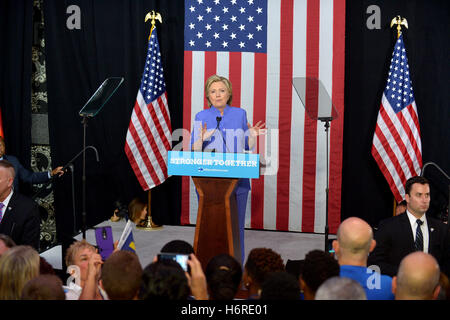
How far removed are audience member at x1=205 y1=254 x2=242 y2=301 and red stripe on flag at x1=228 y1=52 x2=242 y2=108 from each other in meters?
4.19

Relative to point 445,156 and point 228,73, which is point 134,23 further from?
point 445,156

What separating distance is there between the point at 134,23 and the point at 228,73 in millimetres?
1329

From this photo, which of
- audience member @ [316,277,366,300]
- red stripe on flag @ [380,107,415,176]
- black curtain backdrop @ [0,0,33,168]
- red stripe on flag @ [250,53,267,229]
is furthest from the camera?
black curtain backdrop @ [0,0,33,168]

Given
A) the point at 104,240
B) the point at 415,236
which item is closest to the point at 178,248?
the point at 104,240

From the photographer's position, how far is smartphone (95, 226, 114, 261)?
447 centimetres

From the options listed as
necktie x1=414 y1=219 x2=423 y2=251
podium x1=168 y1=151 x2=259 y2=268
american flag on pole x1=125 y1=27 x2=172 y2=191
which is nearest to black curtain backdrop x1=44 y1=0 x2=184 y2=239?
american flag on pole x1=125 y1=27 x2=172 y2=191

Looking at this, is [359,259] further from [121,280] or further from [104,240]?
[104,240]

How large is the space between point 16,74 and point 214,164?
3874mm

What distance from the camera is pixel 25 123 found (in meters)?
7.52

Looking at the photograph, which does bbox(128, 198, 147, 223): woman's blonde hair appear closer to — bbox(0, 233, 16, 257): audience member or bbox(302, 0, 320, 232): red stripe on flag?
bbox(302, 0, 320, 232): red stripe on flag

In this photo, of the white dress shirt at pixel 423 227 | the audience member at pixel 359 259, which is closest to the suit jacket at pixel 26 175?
the white dress shirt at pixel 423 227

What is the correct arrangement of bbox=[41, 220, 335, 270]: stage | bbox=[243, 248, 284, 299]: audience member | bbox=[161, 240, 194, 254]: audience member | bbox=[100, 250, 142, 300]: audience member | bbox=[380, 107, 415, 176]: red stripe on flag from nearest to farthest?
bbox=[100, 250, 142, 300]: audience member
bbox=[243, 248, 284, 299]: audience member
bbox=[161, 240, 194, 254]: audience member
bbox=[41, 220, 335, 270]: stage
bbox=[380, 107, 415, 176]: red stripe on flag

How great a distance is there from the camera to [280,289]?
8.54 ft
